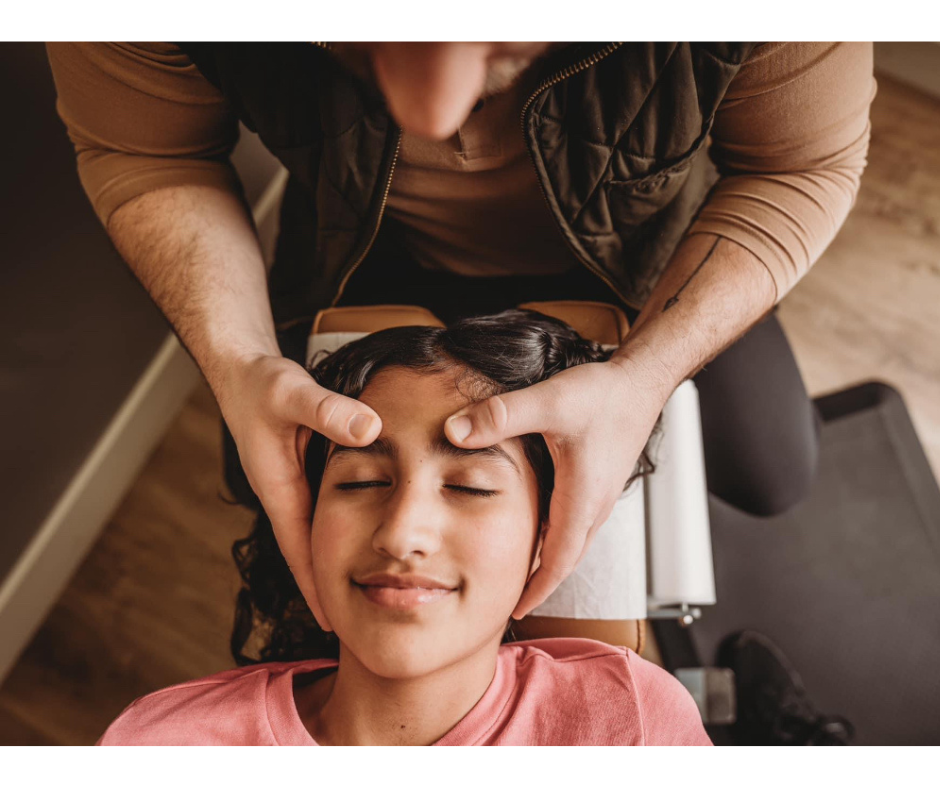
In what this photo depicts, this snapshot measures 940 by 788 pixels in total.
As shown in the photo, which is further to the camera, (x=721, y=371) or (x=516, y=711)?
(x=721, y=371)

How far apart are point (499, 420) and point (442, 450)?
0.32 ft

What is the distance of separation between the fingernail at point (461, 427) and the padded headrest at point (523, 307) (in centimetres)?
34

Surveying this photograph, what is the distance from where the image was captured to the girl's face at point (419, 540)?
0.75m

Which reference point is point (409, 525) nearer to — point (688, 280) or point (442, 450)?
point (442, 450)

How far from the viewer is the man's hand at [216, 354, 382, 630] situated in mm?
802

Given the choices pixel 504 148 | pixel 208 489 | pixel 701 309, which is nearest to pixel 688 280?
pixel 701 309

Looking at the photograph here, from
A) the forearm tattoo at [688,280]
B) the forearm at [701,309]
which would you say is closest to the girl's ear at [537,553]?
the forearm at [701,309]

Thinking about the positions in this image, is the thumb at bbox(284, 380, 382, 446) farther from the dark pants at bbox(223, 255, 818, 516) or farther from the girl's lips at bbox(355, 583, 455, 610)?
the dark pants at bbox(223, 255, 818, 516)

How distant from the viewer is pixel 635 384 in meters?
0.87

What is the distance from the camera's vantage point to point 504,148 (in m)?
0.94

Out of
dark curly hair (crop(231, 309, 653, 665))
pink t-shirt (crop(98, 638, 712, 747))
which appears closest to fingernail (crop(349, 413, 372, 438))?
dark curly hair (crop(231, 309, 653, 665))

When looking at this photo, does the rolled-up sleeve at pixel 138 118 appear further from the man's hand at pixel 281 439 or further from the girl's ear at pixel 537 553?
the girl's ear at pixel 537 553
